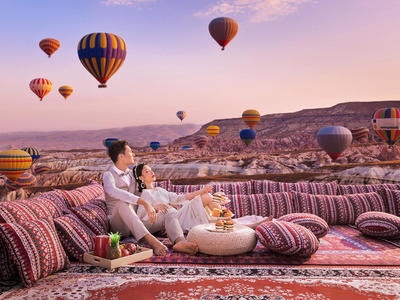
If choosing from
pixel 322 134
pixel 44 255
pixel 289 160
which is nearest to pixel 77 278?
pixel 44 255

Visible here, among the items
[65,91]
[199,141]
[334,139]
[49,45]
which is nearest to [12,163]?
[49,45]

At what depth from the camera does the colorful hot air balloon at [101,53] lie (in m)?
14.1

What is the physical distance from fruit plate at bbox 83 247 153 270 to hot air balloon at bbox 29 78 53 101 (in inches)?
1096

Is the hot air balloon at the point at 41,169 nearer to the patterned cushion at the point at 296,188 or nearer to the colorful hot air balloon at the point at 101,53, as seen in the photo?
the colorful hot air balloon at the point at 101,53

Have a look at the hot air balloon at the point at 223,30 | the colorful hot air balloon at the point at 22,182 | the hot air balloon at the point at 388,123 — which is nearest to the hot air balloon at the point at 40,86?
the colorful hot air balloon at the point at 22,182

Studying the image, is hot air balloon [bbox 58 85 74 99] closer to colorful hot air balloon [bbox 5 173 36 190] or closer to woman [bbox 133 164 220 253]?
colorful hot air balloon [bbox 5 173 36 190]

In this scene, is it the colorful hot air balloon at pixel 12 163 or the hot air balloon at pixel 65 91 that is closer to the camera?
the colorful hot air balloon at pixel 12 163

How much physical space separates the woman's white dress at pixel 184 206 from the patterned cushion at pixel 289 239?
0.97m

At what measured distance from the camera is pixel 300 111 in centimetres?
6419

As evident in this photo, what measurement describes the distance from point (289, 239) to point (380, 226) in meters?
1.59

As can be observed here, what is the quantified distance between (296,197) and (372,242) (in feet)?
3.84

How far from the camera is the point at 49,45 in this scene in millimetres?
27953

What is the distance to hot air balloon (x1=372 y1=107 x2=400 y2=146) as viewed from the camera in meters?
23.6

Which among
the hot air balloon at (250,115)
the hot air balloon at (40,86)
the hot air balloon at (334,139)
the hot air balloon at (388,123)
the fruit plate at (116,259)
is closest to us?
the fruit plate at (116,259)
